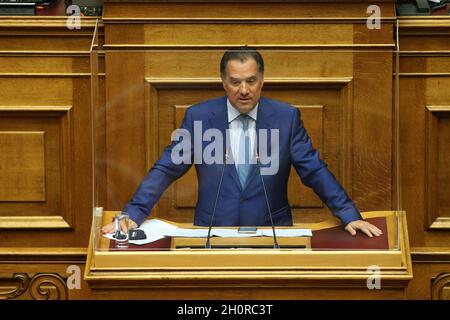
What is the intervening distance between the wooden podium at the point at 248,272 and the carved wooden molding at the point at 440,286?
0.56 metres

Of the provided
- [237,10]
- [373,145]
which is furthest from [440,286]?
[237,10]

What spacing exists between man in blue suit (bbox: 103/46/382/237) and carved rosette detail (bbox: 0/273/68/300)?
1.87 feet

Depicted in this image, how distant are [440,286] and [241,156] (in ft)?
3.21

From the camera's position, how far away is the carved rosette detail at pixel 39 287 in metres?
4.30

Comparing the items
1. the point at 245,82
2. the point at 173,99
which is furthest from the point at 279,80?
the point at 173,99

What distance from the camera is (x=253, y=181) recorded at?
12.6 feet

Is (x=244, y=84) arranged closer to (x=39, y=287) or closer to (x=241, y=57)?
(x=241, y=57)

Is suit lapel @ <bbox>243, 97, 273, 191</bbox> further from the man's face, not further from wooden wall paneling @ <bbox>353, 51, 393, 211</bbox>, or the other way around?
wooden wall paneling @ <bbox>353, 51, 393, 211</bbox>

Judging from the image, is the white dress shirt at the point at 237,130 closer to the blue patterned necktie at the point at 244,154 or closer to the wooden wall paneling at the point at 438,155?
the blue patterned necktie at the point at 244,154

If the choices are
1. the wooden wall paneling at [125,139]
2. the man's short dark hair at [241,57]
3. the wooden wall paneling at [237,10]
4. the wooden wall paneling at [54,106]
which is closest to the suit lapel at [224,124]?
the man's short dark hair at [241,57]

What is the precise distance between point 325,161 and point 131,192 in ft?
2.16

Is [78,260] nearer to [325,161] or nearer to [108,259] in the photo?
[108,259]

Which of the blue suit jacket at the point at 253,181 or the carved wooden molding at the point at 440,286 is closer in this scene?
the blue suit jacket at the point at 253,181

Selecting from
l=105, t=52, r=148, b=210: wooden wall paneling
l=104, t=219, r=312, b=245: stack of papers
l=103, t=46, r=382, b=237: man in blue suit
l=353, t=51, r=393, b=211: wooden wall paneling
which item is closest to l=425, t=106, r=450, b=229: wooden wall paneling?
l=353, t=51, r=393, b=211: wooden wall paneling
